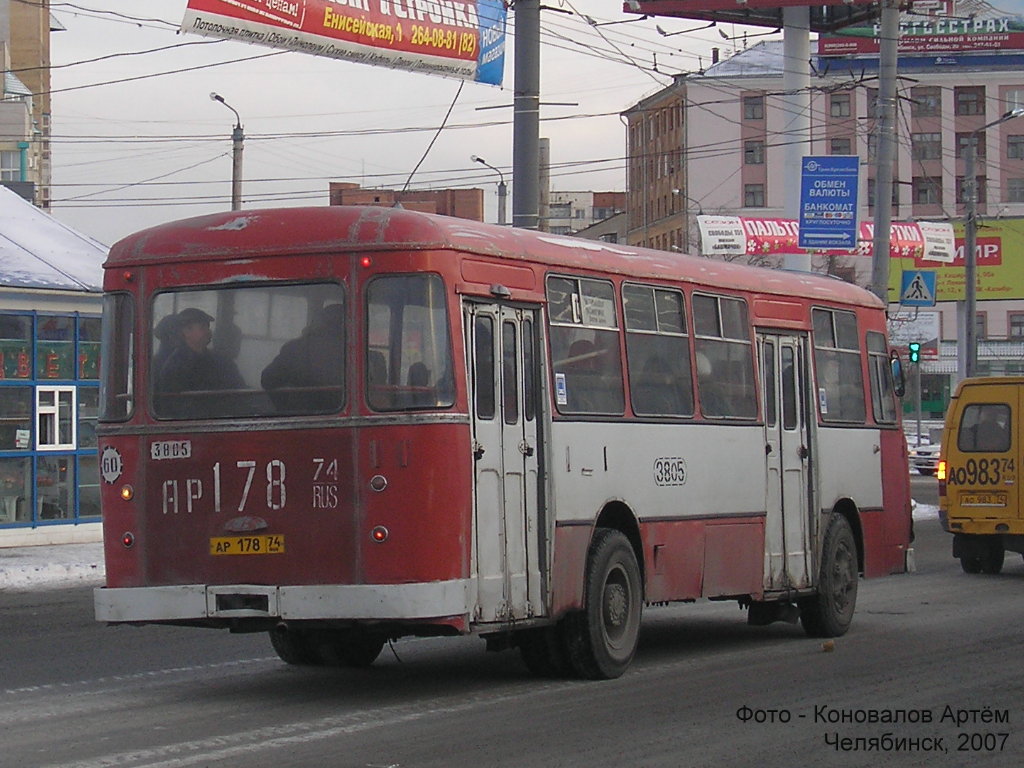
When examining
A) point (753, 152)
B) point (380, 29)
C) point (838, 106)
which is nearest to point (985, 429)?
point (380, 29)

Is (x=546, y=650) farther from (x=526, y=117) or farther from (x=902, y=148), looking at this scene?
(x=902, y=148)

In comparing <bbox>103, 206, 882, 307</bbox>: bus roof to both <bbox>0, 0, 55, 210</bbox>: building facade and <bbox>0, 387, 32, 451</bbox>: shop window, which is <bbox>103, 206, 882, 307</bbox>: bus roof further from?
<bbox>0, 0, 55, 210</bbox>: building facade

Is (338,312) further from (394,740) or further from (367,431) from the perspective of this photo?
(394,740)

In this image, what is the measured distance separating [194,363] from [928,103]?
97121 millimetres

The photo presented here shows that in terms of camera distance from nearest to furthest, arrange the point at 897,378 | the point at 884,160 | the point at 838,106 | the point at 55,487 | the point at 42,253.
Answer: the point at 897,378, the point at 55,487, the point at 42,253, the point at 884,160, the point at 838,106

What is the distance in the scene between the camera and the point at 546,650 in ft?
38.0

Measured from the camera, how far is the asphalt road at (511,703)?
8.72 metres

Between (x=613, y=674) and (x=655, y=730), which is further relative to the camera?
(x=613, y=674)

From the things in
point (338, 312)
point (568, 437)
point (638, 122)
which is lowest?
point (568, 437)

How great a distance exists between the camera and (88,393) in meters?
25.4

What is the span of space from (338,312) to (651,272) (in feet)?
10.1

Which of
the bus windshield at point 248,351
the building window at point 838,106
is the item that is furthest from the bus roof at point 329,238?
the building window at point 838,106

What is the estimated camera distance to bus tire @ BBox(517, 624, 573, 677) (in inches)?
455

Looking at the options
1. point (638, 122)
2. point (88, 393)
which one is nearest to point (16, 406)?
point (88, 393)
